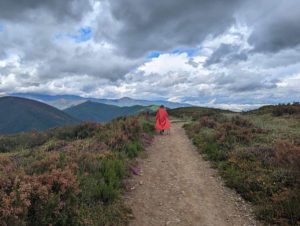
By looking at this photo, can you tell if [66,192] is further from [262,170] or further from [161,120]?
[161,120]

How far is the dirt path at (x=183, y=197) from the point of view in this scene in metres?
8.10

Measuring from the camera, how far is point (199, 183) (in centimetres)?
1097

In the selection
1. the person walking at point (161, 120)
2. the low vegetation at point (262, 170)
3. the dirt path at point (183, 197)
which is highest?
the person walking at point (161, 120)

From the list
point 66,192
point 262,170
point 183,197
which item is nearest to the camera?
point 66,192

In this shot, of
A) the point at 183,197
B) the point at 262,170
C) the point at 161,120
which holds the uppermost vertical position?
the point at 161,120

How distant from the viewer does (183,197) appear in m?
9.53

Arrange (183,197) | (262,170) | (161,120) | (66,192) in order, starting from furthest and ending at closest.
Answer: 1. (161,120)
2. (262,170)
3. (183,197)
4. (66,192)

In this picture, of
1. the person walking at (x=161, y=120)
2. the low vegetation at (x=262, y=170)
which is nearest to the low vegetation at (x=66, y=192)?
the low vegetation at (x=262, y=170)

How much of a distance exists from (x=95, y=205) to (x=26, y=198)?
2.21 metres

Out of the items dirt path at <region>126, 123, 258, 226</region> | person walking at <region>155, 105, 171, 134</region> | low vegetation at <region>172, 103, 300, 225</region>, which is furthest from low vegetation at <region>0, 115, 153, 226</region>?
person walking at <region>155, 105, 171, 134</region>

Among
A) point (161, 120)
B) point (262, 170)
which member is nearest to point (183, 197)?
point (262, 170)

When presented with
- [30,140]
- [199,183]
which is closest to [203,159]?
[199,183]

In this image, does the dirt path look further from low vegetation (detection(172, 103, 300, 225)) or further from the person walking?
the person walking

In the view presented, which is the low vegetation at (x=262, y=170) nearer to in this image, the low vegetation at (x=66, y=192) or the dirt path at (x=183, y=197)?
the dirt path at (x=183, y=197)
